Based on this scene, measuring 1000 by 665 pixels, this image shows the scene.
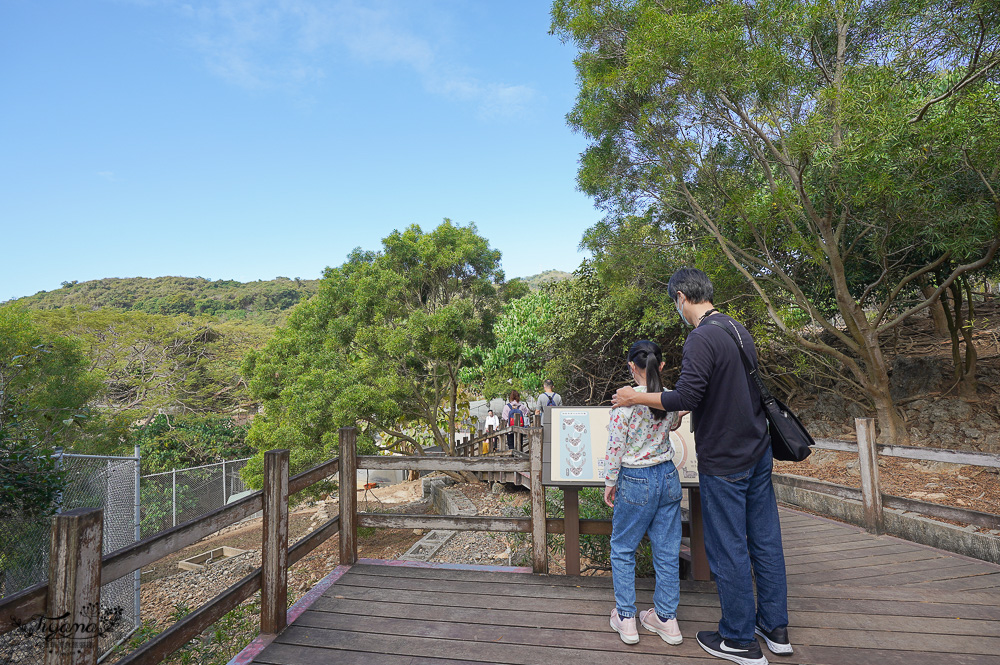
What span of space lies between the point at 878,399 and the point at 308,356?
36.5 ft

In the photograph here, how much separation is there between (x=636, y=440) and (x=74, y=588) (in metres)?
2.29

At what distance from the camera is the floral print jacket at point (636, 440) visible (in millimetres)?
2479

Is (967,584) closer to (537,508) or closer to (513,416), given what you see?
(537,508)

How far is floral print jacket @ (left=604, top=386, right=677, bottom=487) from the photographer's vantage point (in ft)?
8.13

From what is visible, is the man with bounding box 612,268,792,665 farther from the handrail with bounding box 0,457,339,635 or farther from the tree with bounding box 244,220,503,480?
the tree with bounding box 244,220,503,480

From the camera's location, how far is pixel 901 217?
20.8 ft

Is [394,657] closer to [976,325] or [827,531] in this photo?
[827,531]

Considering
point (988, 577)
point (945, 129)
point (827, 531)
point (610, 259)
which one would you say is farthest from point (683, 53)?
point (988, 577)

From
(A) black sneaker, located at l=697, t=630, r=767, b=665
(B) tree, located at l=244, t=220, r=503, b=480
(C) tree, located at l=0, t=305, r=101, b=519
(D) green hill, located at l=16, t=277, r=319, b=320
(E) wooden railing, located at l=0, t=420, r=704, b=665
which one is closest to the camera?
(E) wooden railing, located at l=0, t=420, r=704, b=665

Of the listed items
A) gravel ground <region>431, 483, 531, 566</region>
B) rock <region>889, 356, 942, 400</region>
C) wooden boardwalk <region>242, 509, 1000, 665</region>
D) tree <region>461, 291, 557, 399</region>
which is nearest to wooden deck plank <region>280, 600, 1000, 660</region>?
wooden boardwalk <region>242, 509, 1000, 665</region>

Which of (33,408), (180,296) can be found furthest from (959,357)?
(180,296)

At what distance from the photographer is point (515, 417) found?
12453 millimetres

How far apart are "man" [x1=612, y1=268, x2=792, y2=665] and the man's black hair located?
0.44 feet

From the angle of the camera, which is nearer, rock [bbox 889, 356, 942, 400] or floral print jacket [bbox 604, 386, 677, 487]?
floral print jacket [bbox 604, 386, 677, 487]
